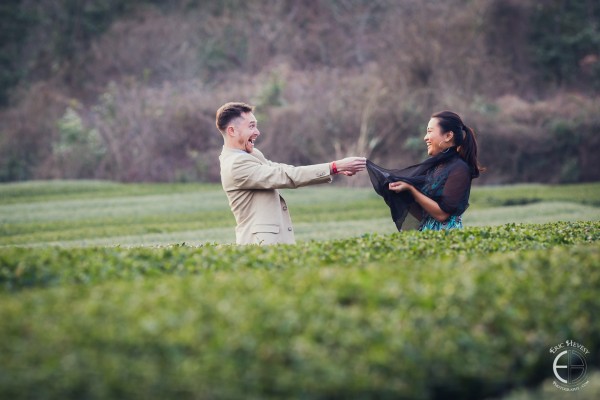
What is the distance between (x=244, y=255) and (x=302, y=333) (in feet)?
8.39

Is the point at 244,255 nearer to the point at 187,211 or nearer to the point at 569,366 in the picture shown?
the point at 569,366

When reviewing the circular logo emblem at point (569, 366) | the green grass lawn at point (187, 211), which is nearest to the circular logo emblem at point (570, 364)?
the circular logo emblem at point (569, 366)

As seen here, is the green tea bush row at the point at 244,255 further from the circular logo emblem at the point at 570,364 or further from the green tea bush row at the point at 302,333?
the circular logo emblem at the point at 570,364

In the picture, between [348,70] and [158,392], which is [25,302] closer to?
[158,392]

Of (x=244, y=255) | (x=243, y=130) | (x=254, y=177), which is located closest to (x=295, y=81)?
(x=243, y=130)

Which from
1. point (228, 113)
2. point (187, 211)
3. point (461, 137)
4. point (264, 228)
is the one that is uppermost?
point (228, 113)

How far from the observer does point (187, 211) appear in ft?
73.4

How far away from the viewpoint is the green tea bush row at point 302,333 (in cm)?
419

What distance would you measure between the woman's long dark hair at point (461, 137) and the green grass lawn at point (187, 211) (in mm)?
7285

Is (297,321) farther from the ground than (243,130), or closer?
closer

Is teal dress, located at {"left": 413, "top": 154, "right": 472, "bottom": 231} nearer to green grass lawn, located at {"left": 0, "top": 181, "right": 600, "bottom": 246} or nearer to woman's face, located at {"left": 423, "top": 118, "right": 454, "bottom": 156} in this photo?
woman's face, located at {"left": 423, "top": 118, "right": 454, "bottom": 156}

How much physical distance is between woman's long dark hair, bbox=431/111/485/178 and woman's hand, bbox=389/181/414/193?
0.58 metres

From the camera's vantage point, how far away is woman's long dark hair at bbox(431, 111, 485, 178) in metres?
8.43

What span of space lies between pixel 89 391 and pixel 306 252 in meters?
3.52
